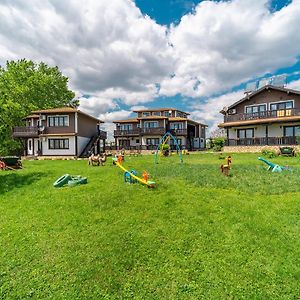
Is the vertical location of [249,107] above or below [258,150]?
above

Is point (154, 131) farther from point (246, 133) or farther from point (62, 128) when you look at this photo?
point (62, 128)

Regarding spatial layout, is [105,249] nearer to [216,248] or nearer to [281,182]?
[216,248]

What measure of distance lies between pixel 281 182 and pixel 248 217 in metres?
4.68

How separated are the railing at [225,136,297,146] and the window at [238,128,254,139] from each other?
0.77 meters

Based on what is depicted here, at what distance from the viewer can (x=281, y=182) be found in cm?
1096

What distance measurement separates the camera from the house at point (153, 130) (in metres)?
41.8

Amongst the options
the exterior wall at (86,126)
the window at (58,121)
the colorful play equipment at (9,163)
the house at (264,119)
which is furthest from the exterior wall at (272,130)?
the colorful play equipment at (9,163)

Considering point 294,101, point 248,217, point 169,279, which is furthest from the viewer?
point 294,101

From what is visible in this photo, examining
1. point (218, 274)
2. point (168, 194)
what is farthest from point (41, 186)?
point (218, 274)

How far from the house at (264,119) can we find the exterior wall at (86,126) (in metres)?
19.9

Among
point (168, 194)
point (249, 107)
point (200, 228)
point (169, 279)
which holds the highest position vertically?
point (249, 107)

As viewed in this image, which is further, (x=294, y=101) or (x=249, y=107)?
(x=249, y=107)

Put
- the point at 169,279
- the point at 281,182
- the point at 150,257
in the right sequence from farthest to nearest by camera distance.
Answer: the point at 281,182
the point at 150,257
the point at 169,279

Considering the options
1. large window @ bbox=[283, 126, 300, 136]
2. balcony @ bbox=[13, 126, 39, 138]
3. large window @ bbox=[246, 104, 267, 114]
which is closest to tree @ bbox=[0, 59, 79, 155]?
balcony @ bbox=[13, 126, 39, 138]
